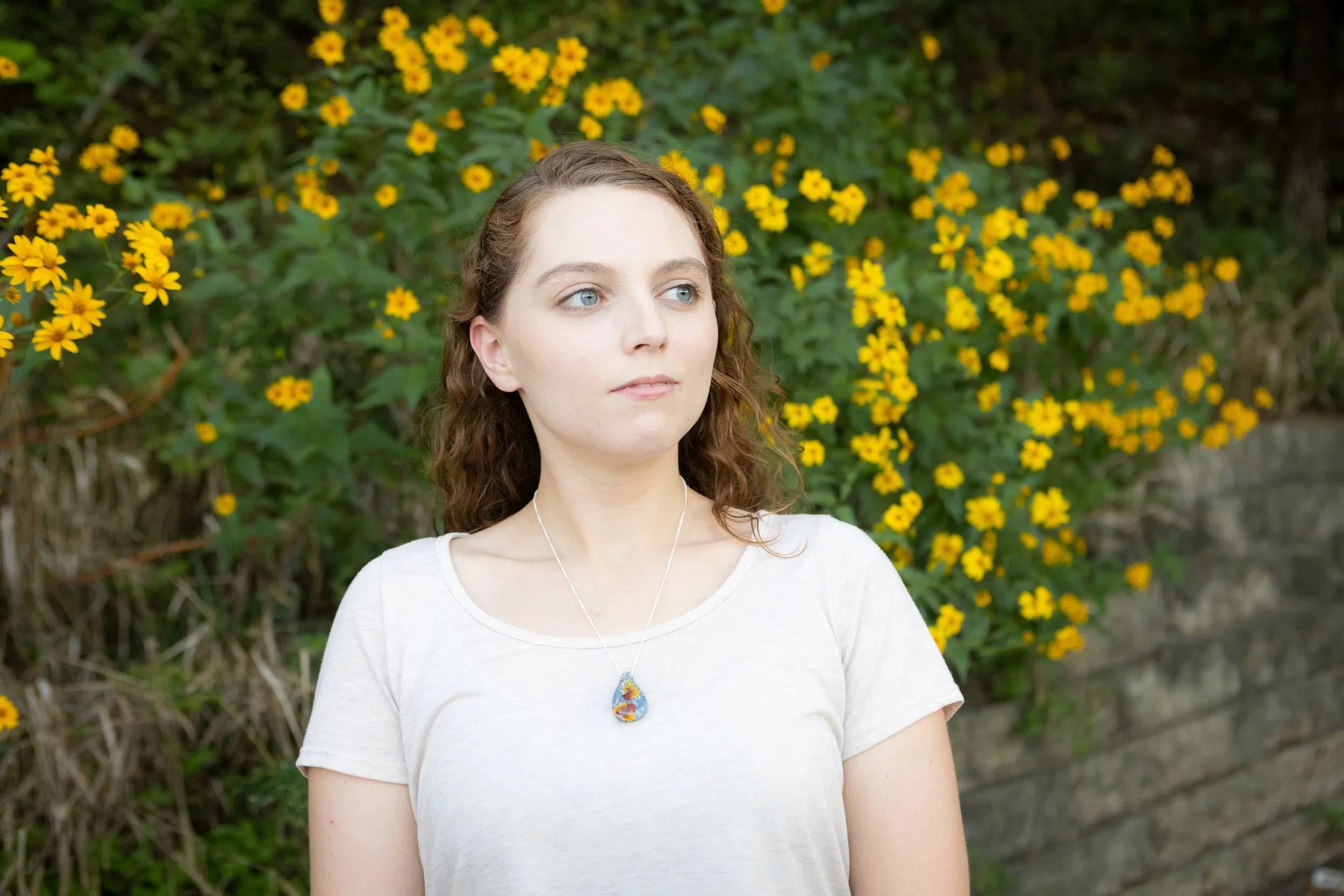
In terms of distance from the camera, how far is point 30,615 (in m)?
2.96

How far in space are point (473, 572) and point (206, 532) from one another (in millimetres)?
1689

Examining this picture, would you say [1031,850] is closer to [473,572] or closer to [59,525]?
[473,572]

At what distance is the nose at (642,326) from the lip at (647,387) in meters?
0.03

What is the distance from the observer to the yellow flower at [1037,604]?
2.67 metres

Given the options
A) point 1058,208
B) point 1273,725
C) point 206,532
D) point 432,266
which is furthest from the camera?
point 1058,208

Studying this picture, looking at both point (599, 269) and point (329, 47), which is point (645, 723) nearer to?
point (599, 269)

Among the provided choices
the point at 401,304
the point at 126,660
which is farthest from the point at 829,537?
the point at 126,660

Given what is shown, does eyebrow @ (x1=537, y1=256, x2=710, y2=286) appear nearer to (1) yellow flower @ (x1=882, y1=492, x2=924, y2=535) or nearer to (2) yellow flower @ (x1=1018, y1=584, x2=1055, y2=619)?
(1) yellow flower @ (x1=882, y1=492, x2=924, y2=535)

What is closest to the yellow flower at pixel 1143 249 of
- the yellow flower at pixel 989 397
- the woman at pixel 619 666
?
the yellow flower at pixel 989 397

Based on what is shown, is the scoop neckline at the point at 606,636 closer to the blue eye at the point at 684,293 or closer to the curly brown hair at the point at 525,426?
the curly brown hair at the point at 525,426

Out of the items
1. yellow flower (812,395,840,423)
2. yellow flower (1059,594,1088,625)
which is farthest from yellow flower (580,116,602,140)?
yellow flower (1059,594,1088,625)

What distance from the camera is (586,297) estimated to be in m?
1.61

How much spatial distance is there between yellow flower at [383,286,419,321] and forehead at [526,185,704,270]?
0.88m

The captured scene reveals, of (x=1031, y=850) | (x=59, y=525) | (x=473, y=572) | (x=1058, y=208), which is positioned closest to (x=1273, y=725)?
(x=1031, y=850)
